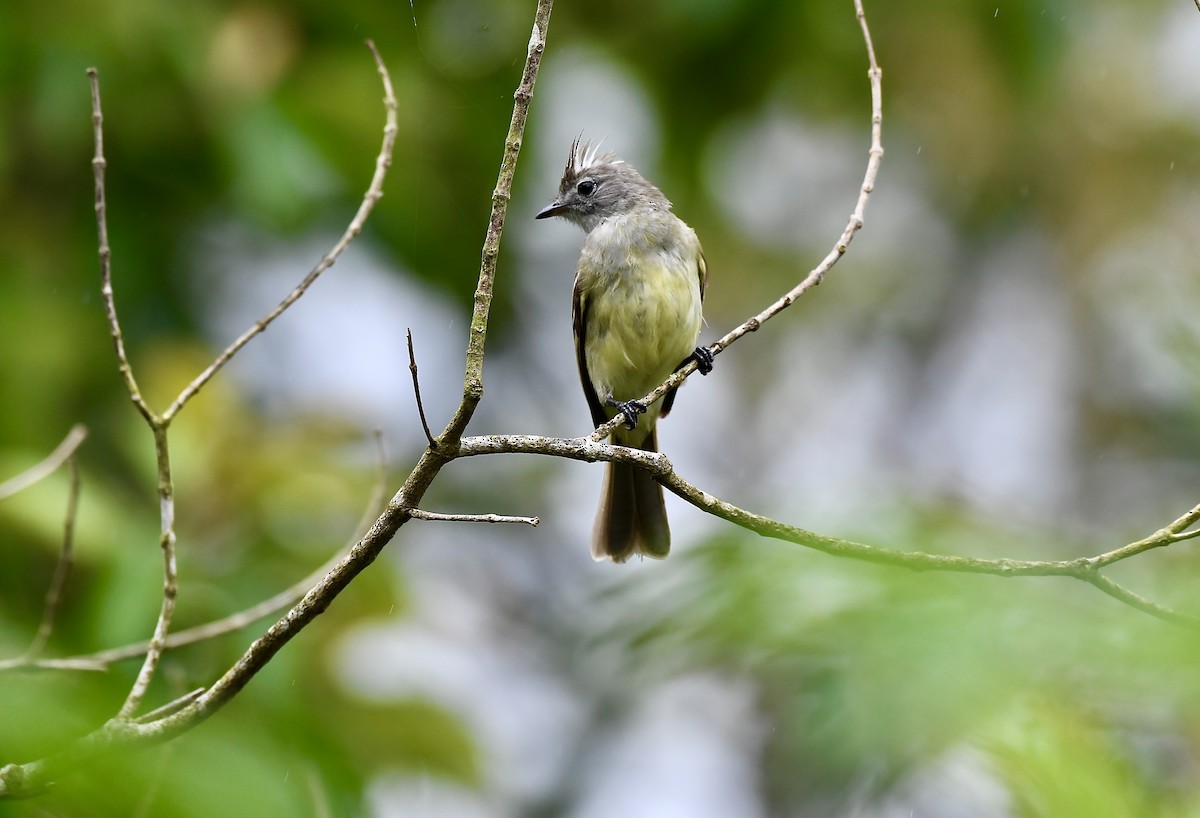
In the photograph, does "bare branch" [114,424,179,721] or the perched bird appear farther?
the perched bird

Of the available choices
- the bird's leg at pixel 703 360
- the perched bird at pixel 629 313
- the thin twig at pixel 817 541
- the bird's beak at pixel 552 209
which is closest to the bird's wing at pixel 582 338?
the perched bird at pixel 629 313

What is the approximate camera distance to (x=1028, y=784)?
44.9 inches

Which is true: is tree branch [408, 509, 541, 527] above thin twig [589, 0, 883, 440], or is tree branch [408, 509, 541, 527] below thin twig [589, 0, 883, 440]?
below

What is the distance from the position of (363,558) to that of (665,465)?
77 cm

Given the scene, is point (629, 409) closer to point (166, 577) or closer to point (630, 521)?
point (166, 577)

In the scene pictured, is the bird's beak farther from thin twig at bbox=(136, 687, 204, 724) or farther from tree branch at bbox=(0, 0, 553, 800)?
thin twig at bbox=(136, 687, 204, 724)

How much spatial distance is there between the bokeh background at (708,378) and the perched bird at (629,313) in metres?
0.66

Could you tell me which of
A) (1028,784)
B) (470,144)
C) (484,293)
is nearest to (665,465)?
(484,293)

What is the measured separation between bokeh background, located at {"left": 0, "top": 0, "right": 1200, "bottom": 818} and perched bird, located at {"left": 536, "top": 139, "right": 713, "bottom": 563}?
66 cm

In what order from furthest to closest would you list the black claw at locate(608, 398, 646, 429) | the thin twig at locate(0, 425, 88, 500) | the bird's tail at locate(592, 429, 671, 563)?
the bird's tail at locate(592, 429, 671, 563) < the thin twig at locate(0, 425, 88, 500) < the black claw at locate(608, 398, 646, 429)

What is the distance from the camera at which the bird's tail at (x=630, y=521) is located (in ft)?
15.0

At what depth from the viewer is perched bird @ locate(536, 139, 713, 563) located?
462 cm

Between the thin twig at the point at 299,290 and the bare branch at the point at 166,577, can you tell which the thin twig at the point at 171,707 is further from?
the thin twig at the point at 299,290

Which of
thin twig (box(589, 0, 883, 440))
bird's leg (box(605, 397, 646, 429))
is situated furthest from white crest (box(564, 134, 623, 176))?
thin twig (box(589, 0, 883, 440))
